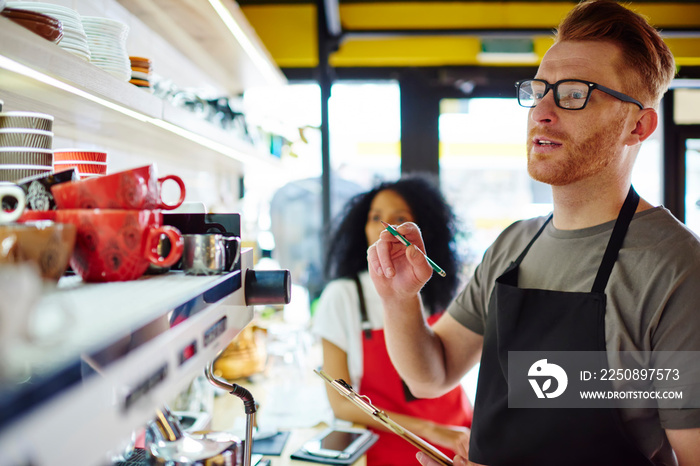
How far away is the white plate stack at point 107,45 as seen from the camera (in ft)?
3.34

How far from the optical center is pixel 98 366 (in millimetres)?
367

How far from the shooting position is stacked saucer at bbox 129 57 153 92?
1188mm

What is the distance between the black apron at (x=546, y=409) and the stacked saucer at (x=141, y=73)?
3.17 feet

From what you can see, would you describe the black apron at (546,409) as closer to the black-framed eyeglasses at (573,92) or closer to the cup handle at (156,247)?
the black-framed eyeglasses at (573,92)

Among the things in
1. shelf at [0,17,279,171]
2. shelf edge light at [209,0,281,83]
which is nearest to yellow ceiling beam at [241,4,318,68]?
shelf edge light at [209,0,281,83]

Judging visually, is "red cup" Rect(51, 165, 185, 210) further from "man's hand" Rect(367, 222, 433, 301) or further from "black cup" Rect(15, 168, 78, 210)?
"man's hand" Rect(367, 222, 433, 301)

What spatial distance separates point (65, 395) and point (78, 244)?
28 centimetres

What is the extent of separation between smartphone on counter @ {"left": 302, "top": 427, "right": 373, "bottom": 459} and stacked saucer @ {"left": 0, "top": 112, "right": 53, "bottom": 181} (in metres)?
0.99

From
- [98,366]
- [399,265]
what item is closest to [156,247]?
[98,366]

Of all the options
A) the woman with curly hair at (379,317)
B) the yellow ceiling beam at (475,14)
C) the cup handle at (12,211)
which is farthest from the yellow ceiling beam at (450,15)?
the cup handle at (12,211)

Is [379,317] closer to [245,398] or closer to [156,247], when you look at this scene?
[245,398]

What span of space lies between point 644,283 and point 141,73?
1189 millimetres

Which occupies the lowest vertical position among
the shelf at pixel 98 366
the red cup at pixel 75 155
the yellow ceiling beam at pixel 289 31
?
the shelf at pixel 98 366

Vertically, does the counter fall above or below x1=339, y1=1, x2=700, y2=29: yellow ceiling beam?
below
